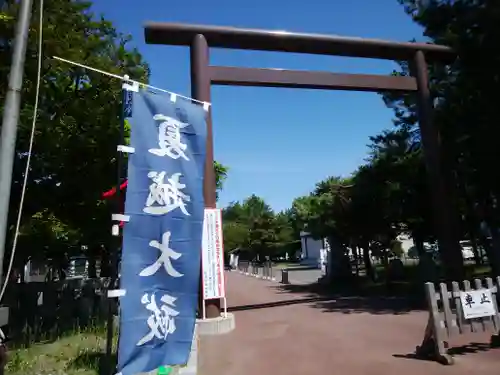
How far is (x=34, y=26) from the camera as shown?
684 cm

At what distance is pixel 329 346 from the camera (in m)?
7.40

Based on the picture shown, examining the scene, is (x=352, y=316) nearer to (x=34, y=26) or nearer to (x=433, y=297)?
(x=433, y=297)

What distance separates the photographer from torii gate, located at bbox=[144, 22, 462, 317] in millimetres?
10000

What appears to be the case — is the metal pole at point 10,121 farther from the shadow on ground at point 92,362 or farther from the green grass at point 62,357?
the green grass at point 62,357

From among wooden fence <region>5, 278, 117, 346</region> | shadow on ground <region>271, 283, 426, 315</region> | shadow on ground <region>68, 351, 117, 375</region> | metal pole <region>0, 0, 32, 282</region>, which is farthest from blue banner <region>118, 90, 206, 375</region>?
shadow on ground <region>271, 283, 426, 315</region>

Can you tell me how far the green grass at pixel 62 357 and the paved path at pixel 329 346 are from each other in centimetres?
170

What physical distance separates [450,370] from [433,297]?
3.16 ft

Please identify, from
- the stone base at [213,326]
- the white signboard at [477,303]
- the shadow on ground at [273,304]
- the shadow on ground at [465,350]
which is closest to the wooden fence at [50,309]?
the stone base at [213,326]

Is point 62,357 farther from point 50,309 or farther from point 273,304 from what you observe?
point 273,304

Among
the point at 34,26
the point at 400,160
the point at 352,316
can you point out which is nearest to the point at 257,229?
the point at 400,160

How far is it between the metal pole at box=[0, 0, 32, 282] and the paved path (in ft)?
13.7

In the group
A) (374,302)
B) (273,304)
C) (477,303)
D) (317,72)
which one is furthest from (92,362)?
(374,302)

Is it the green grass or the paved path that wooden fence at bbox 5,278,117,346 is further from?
the paved path

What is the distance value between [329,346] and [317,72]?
22.7 feet
